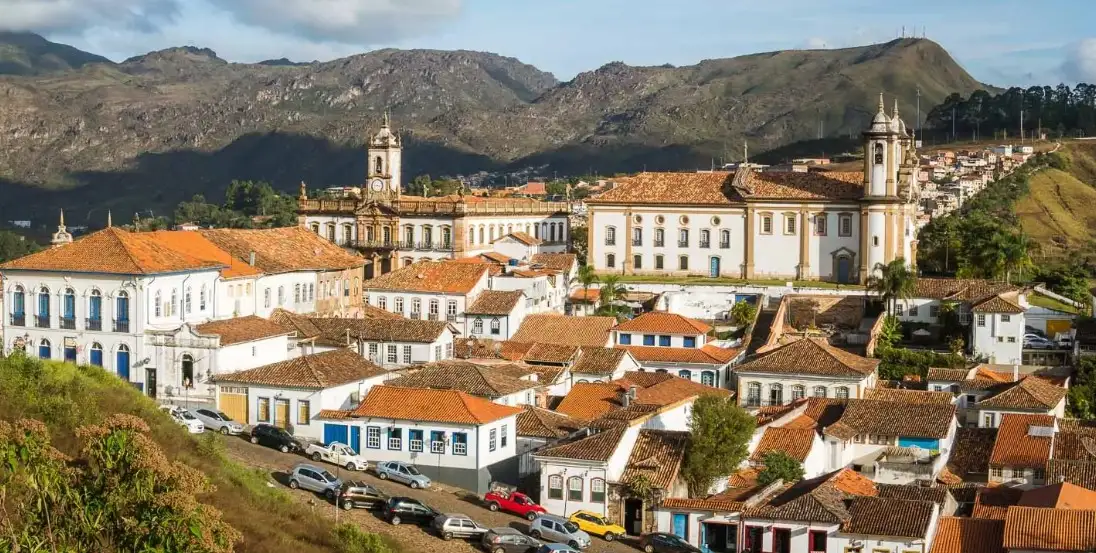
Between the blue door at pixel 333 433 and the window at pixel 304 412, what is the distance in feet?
2.66

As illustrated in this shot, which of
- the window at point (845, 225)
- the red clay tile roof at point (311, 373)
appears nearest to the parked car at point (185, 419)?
the red clay tile roof at point (311, 373)

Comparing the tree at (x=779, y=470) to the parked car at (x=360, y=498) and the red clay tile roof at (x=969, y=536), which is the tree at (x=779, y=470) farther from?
the parked car at (x=360, y=498)

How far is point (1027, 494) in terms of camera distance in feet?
112

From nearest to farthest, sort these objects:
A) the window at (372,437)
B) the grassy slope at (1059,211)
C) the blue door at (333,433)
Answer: the window at (372,437), the blue door at (333,433), the grassy slope at (1059,211)

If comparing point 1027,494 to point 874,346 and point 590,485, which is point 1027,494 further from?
point 874,346

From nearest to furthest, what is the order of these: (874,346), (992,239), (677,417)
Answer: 1. (677,417)
2. (874,346)
3. (992,239)

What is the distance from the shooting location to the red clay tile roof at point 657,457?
115 feet

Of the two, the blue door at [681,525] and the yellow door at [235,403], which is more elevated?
the yellow door at [235,403]

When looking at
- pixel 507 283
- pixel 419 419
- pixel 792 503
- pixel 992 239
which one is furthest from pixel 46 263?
pixel 992 239

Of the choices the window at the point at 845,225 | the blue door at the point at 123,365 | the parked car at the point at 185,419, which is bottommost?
the parked car at the point at 185,419

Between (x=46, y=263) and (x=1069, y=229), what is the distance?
78.6 meters

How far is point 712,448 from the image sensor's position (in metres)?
35.7

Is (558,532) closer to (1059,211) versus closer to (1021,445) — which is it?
(1021,445)

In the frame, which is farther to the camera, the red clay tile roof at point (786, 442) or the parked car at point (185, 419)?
the red clay tile roof at point (786, 442)
